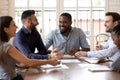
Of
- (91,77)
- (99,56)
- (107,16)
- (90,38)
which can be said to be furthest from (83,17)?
(91,77)

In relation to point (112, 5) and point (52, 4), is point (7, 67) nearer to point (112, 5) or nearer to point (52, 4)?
point (52, 4)

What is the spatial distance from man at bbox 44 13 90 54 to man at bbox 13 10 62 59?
0.34 meters

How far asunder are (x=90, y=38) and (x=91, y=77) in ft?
10.1

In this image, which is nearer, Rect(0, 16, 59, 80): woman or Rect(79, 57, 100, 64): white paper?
Rect(0, 16, 59, 80): woman

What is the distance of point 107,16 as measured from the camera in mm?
3854

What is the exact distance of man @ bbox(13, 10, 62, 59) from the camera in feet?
10.5

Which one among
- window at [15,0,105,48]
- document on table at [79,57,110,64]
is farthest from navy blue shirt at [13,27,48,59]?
window at [15,0,105,48]

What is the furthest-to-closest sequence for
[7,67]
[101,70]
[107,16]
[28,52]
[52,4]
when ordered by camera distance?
[52,4] < [107,16] < [28,52] < [101,70] < [7,67]

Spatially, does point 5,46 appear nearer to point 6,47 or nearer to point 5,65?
point 6,47

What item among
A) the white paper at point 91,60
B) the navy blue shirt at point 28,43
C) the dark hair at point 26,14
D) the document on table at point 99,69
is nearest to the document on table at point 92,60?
the white paper at point 91,60

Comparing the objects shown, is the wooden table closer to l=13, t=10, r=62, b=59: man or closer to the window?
l=13, t=10, r=62, b=59: man

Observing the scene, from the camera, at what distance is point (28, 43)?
3457mm

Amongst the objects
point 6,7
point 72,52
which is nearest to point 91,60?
point 72,52

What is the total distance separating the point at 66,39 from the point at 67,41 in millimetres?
36
